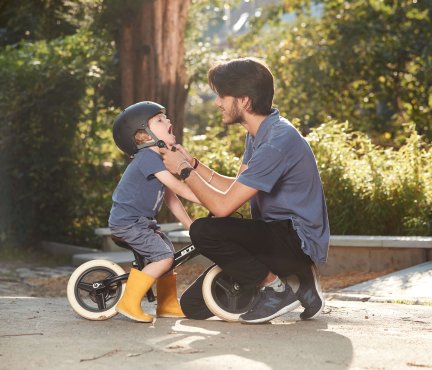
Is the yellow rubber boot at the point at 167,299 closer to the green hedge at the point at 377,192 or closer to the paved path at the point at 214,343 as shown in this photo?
the paved path at the point at 214,343

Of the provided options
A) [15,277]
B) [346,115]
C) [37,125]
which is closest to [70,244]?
[37,125]

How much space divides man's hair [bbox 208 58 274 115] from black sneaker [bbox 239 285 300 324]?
3.41 feet

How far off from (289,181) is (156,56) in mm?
7452

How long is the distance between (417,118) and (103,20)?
222 inches

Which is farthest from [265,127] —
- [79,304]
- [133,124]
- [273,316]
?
[79,304]

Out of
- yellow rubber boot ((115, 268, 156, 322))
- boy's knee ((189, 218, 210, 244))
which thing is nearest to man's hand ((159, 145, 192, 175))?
boy's knee ((189, 218, 210, 244))

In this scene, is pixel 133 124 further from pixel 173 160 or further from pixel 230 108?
pixel 230 108

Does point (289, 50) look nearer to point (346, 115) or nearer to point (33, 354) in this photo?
point (346, 115)

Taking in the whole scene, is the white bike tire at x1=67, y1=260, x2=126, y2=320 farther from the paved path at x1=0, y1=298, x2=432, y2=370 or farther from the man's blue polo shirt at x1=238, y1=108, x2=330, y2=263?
the man's blue polo shirt at x1=238, y1=108, x2=330, y2=263

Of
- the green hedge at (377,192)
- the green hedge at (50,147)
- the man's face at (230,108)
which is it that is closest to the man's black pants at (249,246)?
the man's face at (230,108)

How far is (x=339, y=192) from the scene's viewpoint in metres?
10.5

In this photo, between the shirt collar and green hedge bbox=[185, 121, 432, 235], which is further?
green hedge bbox=[185, 121, 432, 235]

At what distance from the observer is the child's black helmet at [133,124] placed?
5.87 m

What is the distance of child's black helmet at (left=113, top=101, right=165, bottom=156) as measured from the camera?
19.2 feet
